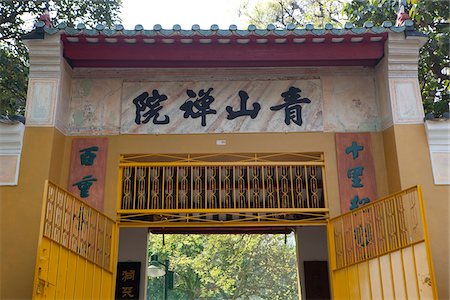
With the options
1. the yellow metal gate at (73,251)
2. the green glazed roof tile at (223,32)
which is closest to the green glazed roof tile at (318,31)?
the green glazed roof tile at (223,32)

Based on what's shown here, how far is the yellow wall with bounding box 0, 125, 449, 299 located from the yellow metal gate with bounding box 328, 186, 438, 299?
1.50 feet

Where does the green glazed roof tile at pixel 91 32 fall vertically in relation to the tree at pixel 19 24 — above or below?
below

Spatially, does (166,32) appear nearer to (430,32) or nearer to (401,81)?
(401,81)

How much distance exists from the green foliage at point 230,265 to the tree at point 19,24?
392 inches

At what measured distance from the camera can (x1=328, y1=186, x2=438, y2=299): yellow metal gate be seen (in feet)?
13.7

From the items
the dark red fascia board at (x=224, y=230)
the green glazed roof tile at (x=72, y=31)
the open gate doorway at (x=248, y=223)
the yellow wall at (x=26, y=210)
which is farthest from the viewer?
the dark red fascia board at (x=224, y=230)

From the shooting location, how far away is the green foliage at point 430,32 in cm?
780

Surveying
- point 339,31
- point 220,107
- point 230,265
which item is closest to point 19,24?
point 220,107

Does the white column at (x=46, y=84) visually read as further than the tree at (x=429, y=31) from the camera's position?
No

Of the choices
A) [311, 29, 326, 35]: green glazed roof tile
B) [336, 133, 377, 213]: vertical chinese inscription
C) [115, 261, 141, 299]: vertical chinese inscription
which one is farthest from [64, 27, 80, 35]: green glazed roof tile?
[115, 261, 141, 299]: vertical chinese inscription

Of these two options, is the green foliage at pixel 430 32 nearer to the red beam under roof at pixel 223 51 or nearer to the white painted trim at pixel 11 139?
the red beam under roof at pixel 223 51

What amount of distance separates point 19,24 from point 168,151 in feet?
19.6

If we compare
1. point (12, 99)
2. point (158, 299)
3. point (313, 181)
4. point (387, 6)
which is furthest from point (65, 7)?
point (158, 299)

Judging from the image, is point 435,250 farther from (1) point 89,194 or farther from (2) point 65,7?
(2) point 65,7
